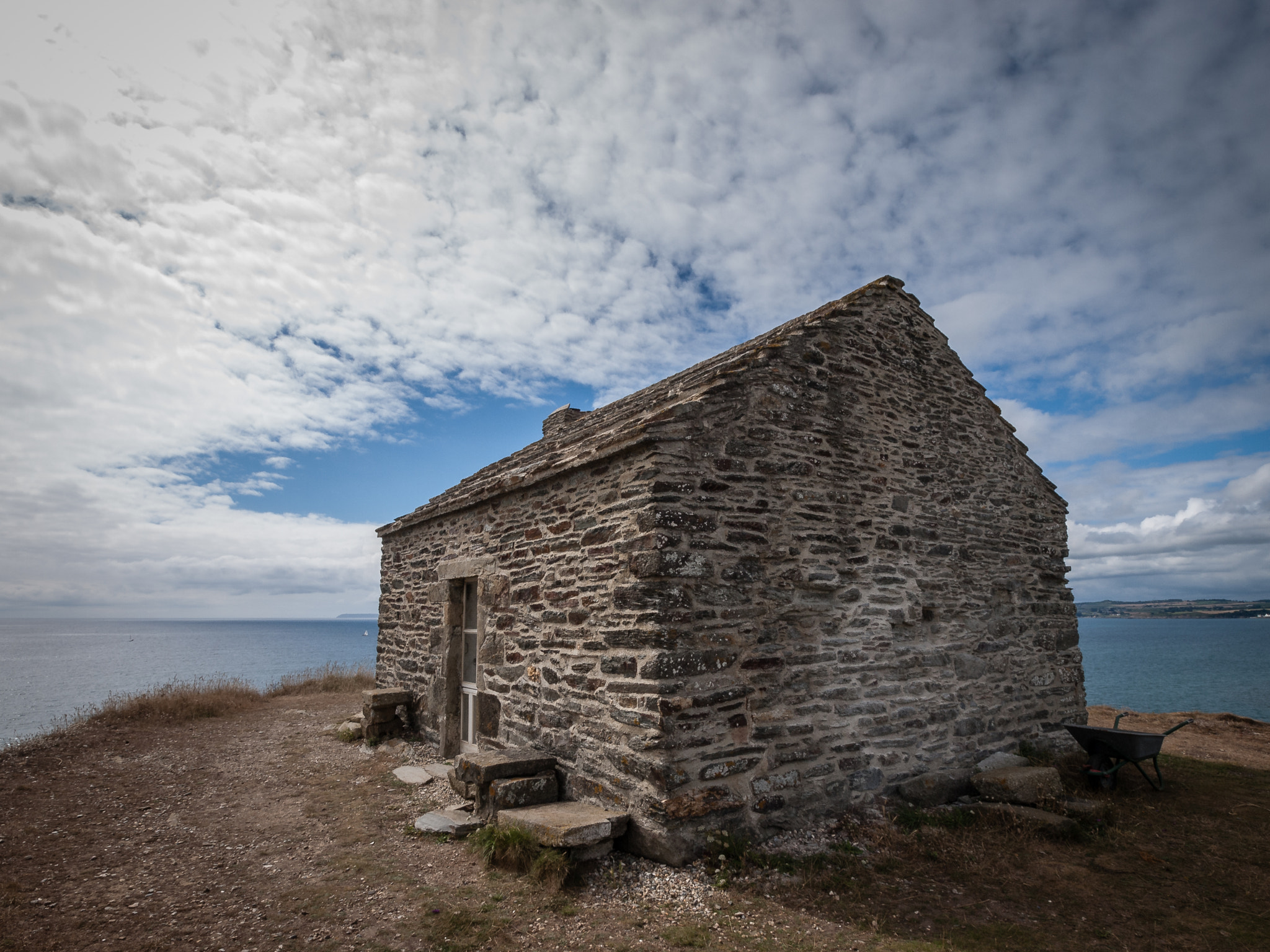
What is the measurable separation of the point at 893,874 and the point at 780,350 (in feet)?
15.2

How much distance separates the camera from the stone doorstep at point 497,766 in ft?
18.9

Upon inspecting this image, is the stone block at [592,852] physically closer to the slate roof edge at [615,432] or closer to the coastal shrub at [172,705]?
the slate roof edge at [615,432]

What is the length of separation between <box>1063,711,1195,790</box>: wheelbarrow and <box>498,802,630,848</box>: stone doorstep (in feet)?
18.3

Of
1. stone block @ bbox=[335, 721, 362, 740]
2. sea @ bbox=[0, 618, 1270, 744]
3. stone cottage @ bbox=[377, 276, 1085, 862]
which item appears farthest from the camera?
sea @ bbox=[0, 618, 1270, 744]

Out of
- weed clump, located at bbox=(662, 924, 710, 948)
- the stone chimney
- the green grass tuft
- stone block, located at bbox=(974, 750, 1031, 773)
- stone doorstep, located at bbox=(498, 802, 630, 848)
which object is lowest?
weed clump, located at bbox=(662, 924, 710, 948)

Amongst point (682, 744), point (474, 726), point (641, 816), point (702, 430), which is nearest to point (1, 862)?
point (474, 726)

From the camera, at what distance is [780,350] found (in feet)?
20.3

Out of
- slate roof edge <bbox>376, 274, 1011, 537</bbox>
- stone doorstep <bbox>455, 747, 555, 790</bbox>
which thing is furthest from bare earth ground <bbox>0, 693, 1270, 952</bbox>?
slate roof edge <bbox>376, 274, 1011, 537</bbox>

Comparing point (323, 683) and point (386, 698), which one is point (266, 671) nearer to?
point (323, 683)

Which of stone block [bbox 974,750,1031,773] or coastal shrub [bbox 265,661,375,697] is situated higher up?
stone block [bbox 974,750,1031,773]

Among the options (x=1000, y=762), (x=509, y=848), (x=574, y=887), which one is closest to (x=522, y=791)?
(x=509, y=848)

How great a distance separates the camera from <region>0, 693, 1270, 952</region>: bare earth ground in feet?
13.3

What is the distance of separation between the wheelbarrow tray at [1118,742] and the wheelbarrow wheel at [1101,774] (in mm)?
80

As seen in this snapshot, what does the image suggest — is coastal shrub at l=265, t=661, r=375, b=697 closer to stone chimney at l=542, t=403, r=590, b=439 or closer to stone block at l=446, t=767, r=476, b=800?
stone chimney at l=542, t=403, r=590, b=439
